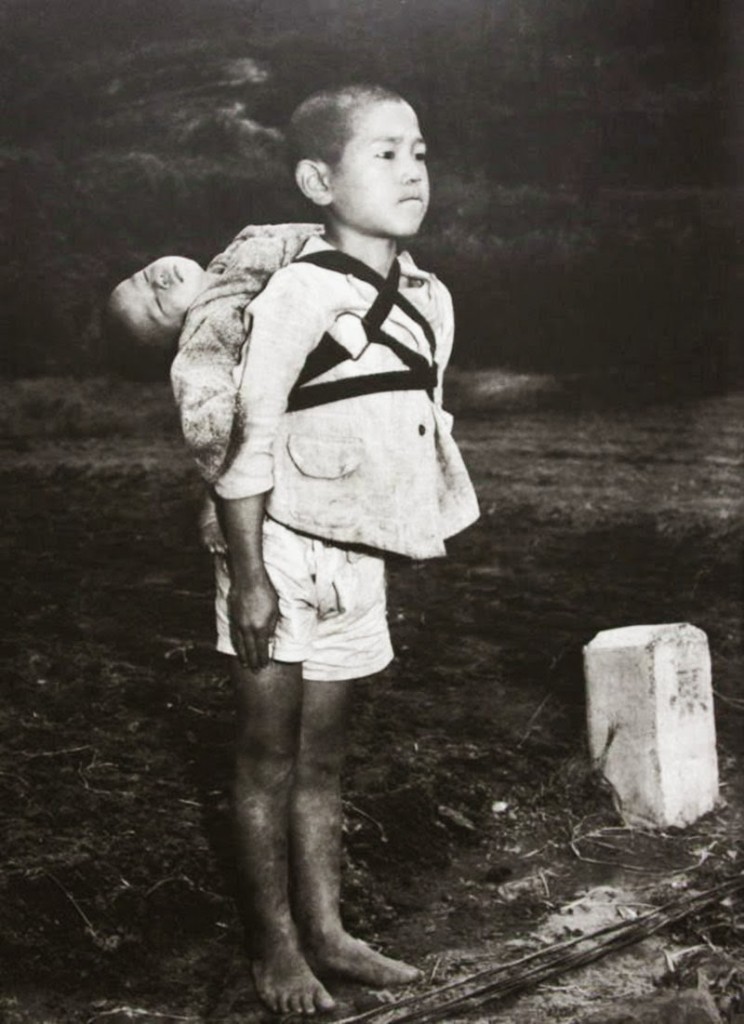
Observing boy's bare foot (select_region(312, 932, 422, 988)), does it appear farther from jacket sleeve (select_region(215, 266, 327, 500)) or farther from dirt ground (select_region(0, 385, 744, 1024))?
jacket sleeve (select_region(215, 266, 327, 500))

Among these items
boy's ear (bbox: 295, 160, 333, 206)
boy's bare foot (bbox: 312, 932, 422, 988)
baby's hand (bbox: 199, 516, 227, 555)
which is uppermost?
boy's ear (bbox: 295, 160, 333, 206)

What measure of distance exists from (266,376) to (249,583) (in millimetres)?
367

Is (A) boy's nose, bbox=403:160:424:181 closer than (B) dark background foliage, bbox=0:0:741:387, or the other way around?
(A) boy's nose, bbox=403:160:424:181

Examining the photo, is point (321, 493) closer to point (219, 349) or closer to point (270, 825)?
point (219, 349)

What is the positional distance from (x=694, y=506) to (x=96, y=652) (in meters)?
1.89

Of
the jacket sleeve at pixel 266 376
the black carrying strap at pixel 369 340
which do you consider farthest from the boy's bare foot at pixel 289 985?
the black carrying strap at pixel 369 340

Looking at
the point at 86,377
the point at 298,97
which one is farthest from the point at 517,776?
the point at 298,97

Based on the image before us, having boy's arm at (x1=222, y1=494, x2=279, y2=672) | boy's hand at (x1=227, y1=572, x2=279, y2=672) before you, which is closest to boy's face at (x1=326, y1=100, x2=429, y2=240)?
boy's arm at (x1=222, y1=494, x2=279, y2=672)

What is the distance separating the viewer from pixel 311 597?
2486mm

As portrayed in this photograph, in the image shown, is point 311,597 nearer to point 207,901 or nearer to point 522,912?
point 207,901

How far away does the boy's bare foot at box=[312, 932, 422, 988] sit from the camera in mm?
2629

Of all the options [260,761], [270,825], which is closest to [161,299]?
[260,761]

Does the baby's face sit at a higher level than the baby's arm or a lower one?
higher

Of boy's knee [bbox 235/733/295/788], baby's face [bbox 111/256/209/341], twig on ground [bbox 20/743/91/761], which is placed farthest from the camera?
twig on ground [bbox 20/743/91/761]
